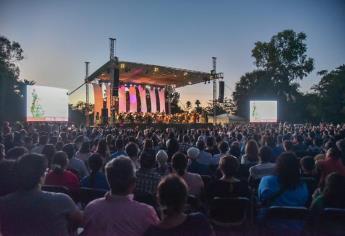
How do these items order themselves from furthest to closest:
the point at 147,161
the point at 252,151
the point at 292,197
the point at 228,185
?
the point at 252,151 → the point at 147,161 → the point at 228,185 → the point at 292,197

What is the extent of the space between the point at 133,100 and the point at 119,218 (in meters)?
28.7

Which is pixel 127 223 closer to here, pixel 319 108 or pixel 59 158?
pixel 59 158

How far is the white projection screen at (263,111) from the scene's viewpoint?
28339 mm

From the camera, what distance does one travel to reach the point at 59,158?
4.67m

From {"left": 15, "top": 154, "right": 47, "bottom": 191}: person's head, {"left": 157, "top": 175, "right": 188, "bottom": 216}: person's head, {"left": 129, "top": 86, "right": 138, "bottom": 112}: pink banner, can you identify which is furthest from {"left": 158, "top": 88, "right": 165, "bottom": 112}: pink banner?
{"left": 157, "top": 175, "right": 188, "bottom": 216}: person's head

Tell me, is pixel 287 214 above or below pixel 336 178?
below

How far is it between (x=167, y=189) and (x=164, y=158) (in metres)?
3.05

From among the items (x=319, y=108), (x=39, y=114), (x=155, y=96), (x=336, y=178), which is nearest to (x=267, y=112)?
(x=155, y=96)

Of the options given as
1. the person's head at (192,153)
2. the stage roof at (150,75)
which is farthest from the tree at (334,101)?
the person's head at (192,153)

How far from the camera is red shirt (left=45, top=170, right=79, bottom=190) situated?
14.9 ft

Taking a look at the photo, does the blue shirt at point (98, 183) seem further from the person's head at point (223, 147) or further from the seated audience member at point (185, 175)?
Result: the person's head at point (223, 147)

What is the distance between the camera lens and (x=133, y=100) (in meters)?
31.2

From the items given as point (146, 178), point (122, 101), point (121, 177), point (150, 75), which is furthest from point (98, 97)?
point (121, 177)

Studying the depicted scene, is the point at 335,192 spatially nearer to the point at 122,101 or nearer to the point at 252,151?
the point at 252,151
